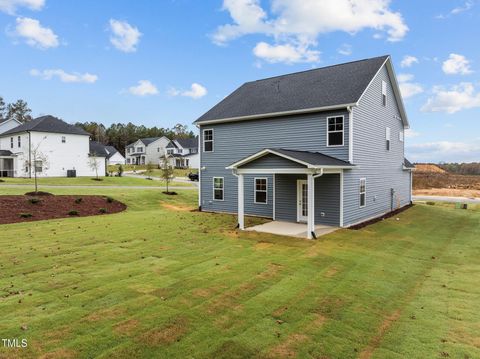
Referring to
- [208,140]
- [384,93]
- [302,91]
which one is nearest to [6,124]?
[208,140]

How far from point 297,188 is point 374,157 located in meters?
5.11

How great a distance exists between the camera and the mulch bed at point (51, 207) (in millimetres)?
15812

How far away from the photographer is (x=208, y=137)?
67.1 ft

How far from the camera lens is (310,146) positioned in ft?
53.1

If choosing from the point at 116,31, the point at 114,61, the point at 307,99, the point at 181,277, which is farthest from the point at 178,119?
the point at 181,277

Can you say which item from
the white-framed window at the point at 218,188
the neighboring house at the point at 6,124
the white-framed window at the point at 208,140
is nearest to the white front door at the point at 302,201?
the white-framed window at the point at 218,188

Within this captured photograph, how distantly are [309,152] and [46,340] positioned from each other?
13.3m

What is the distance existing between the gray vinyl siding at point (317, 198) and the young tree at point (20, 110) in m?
95.8

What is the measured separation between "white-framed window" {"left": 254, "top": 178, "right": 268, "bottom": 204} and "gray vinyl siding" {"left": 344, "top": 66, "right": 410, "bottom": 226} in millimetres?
4375

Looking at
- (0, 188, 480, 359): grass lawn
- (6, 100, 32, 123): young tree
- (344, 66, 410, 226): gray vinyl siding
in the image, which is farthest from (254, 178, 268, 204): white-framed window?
(6, 100, 32, 123): young tree

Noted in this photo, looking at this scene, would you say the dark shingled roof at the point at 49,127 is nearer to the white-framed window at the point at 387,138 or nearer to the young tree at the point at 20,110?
the white-framed window at the point at 387,138

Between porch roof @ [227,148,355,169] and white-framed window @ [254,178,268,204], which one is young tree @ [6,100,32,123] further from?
porch roof @ [227,148,355,169]

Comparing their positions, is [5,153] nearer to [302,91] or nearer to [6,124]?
[6,124]

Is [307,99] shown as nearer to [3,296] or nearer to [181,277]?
[181,277]
